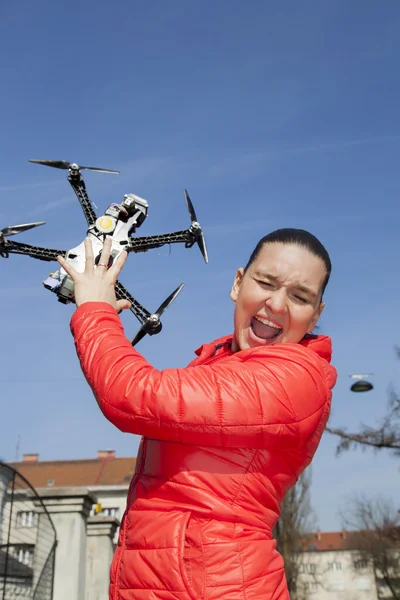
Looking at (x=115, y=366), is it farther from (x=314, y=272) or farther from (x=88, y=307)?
(x=314, y=272)

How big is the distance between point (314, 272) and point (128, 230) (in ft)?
4.19

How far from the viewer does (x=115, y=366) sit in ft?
7.07

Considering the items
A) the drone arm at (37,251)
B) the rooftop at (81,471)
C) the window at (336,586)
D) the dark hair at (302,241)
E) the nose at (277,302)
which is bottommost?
the window at (336,586)

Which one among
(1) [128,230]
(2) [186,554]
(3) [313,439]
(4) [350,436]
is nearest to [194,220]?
(1) [128,230]

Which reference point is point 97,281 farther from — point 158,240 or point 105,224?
point 158,240

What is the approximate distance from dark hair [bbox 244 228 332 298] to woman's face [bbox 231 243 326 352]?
2cm

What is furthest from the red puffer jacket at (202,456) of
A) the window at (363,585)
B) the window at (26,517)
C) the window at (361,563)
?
the window at (363,585)

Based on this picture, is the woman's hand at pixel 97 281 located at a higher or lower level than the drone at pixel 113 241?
lower

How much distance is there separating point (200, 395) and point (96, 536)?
9550 millimetres

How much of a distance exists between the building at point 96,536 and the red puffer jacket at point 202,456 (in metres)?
6.77

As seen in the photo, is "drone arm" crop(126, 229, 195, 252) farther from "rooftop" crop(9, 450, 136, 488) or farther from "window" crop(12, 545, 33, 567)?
"rooftop" crop(9, 450, 136, 488)

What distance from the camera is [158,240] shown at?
357 centimetres

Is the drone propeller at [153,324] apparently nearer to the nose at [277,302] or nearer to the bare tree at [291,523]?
the nose at [277,302]

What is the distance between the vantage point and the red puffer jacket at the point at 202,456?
2.06 m
